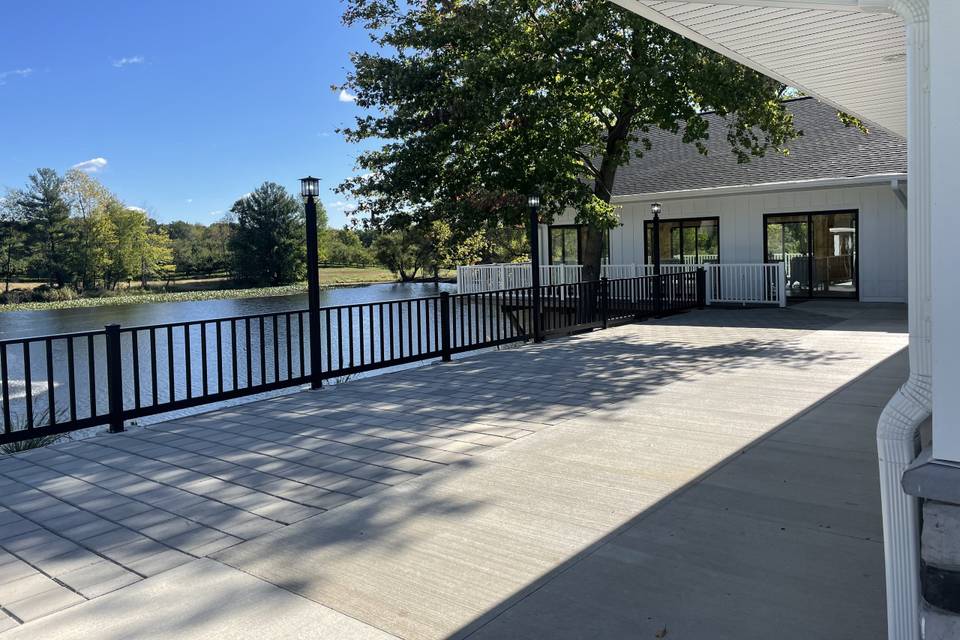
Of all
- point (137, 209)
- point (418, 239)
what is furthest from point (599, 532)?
point (137, 209)

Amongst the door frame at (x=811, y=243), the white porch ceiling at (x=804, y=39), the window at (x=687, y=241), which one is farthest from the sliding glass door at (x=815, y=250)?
the white porch ceiling at (x=804, y=39)

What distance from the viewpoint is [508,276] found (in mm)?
19172

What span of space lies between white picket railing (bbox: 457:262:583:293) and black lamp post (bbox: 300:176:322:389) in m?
10.8

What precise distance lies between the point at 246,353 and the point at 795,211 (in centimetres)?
1300

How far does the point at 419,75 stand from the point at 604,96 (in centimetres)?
309

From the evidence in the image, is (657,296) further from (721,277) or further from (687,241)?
(687,241)

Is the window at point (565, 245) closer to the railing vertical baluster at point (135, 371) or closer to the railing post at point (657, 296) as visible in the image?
the railing post at point (657, 296)

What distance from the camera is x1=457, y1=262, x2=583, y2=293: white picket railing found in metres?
18.3

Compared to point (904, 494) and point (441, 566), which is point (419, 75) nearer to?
point (441, 566)

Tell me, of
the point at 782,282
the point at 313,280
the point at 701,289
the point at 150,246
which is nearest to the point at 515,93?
the point at 313,280

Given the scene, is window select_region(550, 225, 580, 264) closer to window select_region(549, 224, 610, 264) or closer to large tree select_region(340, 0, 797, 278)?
window select_region(549, 224, 610, 264)

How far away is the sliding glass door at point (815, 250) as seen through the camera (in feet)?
50.4

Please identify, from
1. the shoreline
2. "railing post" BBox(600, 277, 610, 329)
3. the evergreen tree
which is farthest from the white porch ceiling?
the evergreen tree

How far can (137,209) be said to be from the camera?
4759cm
